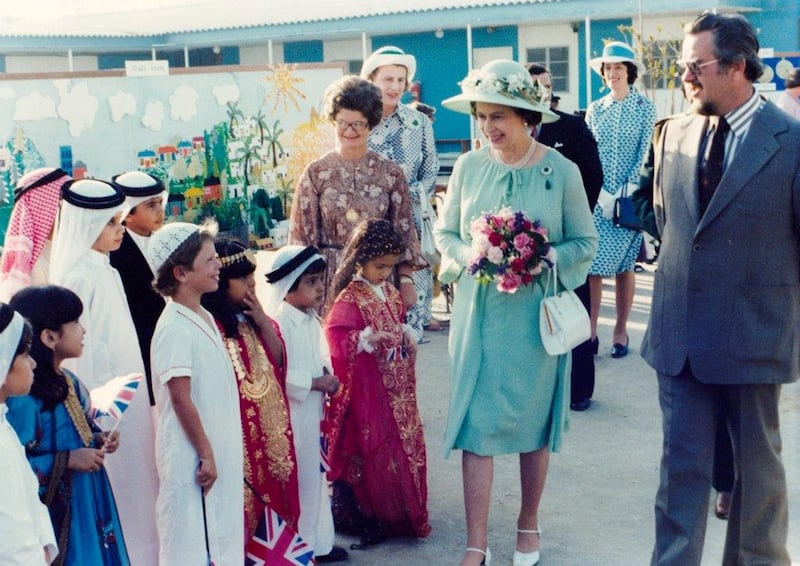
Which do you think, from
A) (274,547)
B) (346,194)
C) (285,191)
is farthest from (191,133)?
(274,547)

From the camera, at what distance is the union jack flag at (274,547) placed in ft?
14.6

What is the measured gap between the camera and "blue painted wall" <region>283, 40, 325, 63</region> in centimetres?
2755

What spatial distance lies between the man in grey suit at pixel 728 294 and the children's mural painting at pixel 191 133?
354 inches

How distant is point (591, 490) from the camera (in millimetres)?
5625

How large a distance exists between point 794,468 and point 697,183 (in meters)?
2.32

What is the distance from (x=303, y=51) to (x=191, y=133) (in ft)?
47.2

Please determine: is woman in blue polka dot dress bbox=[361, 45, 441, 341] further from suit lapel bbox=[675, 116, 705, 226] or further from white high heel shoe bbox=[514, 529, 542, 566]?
suit lapel bbox=[675, 116, 705, 226]

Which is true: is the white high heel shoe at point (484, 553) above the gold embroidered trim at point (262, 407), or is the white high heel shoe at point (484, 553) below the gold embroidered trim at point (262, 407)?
below

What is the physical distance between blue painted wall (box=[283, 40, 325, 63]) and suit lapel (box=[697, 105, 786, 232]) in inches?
946

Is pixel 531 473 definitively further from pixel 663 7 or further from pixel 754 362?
pixel 663 7

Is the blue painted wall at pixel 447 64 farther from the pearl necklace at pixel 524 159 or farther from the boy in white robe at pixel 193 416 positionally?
the boy in white robe at pixel 193 416

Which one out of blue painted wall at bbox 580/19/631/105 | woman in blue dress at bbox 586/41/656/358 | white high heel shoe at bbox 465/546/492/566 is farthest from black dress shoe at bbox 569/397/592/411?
blue painted wall at bbox 580/19/631/105

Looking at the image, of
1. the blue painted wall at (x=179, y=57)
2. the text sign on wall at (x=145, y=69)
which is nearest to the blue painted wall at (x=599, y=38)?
the blue painted wall at (x=179, y=57)

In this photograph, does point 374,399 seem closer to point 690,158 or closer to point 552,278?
point 552,278
